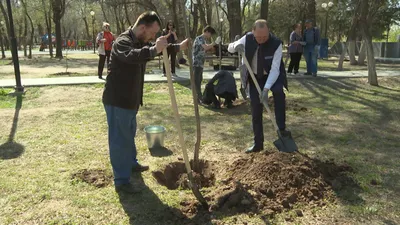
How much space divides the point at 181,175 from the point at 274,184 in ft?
3.69

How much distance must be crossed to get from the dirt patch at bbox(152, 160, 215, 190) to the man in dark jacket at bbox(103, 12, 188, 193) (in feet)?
1.76

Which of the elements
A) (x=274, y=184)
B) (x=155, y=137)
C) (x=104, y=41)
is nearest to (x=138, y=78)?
(x=155, y=137)

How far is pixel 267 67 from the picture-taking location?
14.8 feet

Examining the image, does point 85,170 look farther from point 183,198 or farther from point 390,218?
point 390,218

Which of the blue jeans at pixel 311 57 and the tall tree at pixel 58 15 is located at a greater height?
the tall tree at pixel 58 15

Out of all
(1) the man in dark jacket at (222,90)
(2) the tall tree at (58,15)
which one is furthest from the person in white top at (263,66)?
(2) the tall tree at (58,15)

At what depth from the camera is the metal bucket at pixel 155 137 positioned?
5.02 metres

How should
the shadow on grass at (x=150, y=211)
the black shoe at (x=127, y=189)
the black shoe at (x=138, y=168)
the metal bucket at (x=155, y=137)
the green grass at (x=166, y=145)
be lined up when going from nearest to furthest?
the shadow on grass at (x=150, y=211) < the green grass at (x=166, y=145) < the black shoe at (x=127, y=189) < the black shoe at (x=138, y=168) < the metal bucket at (x=155, y=137)

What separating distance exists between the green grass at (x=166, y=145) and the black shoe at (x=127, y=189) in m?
0.05

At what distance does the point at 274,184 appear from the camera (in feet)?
12.2

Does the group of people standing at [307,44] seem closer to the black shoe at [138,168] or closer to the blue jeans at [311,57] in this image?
the blue jeans at [311,57]

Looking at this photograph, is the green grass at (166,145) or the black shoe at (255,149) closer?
the green grass at (166,145)

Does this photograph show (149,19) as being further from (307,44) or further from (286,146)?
(307,44)

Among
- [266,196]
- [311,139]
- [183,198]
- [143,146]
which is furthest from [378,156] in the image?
[143,146]
